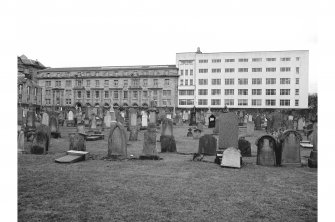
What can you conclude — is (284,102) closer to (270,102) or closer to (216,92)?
(270,102)

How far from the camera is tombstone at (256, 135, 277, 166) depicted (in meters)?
8.48

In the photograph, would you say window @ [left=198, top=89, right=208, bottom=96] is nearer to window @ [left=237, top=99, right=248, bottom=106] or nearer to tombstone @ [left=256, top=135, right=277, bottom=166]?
window @ [left=237, top=99, right=248, bottom=106]

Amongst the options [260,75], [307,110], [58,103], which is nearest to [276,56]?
[260,75]

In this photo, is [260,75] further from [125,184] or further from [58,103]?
[125,184]

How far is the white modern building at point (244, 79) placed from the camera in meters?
56.8

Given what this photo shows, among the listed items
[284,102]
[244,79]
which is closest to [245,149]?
[244,79]

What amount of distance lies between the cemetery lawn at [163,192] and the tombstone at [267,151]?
460 mm

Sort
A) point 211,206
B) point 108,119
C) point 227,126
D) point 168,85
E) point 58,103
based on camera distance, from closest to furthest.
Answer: point 211,206, point 227,126, point 108,119, point 168,85, point 58,103

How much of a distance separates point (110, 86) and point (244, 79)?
100 ft

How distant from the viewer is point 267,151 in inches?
336

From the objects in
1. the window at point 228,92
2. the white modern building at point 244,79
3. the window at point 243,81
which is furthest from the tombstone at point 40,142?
the window at point 243,81

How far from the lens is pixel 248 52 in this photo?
58.2 m

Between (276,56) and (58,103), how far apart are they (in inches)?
2029

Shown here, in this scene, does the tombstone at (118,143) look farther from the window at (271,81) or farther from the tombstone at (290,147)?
the window at (271,81)
